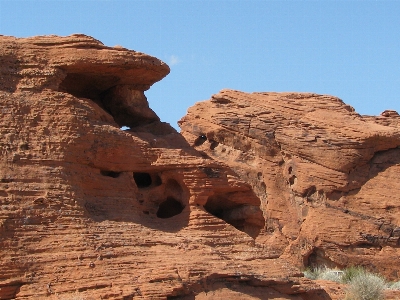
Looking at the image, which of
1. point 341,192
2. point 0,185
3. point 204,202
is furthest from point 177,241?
point 341,192

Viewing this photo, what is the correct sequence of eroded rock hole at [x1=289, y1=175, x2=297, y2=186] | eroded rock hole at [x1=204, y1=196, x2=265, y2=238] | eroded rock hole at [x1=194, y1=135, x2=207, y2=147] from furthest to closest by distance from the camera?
1. eroded rock hole at [x1=194, y1=135, x2=207, y2=147]
2. eroded rock hole at [x1=289, y1=175, x2=297, y2=186]
3. eroded rock hole at [x1=204, y1=196, x2=265, y2=238]

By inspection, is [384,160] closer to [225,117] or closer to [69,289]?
[225,117]

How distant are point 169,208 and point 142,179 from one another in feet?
3.37

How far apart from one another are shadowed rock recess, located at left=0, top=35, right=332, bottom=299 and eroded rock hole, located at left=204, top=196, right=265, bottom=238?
3 centimetres

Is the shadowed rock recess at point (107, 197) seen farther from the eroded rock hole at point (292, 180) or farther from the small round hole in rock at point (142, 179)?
the eroded rock hole at point (292, 180)

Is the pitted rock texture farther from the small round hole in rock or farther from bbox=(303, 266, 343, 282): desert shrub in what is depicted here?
the small round hole in rock

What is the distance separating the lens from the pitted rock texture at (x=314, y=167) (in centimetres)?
3384

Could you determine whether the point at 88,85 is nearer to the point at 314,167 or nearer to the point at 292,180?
the point at 314,167

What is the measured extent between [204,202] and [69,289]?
4846mm

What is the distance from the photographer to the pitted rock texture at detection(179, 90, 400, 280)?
33844 millimetres

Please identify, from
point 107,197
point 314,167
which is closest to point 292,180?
point 314,167

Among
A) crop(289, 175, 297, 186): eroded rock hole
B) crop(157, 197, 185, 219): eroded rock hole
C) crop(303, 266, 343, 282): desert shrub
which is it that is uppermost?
crop(289, 175, 297, 186): eroded rock hole

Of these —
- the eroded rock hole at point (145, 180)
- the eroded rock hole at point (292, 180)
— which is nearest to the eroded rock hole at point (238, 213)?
the eroded rock hole at point (145, 180)

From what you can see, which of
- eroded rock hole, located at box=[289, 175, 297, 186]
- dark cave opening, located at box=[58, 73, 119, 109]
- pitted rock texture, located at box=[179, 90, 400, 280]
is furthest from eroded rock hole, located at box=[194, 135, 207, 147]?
dark cave opening, located at box=[58, 73, 119, 109]
